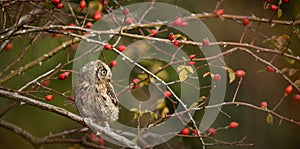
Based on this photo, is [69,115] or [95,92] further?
[95,92]

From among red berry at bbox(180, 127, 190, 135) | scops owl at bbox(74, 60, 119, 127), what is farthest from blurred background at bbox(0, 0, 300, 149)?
scops owl at bbox(74, 60, 119, 127)

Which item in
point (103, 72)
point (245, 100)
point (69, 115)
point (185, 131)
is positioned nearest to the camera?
point (69, 115)

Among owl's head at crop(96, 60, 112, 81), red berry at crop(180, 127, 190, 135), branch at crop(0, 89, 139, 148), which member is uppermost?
owl's head at crop(96, 60, 112, 81)

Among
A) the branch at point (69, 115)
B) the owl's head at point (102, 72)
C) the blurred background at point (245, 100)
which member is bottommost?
the blurred background at point (245, 100)

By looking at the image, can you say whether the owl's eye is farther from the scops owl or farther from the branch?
the branch

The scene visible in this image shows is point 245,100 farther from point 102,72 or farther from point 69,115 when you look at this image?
point 69,115

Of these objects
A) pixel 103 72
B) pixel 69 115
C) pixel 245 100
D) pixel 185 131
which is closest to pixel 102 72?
pixel 103 72

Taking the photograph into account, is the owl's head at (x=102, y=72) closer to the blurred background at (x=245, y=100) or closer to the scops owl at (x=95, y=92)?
the scops owl at (x=95, y=92)

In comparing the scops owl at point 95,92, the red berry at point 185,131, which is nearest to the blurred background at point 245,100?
the red berry at point 185,131
